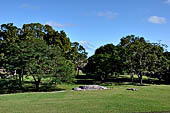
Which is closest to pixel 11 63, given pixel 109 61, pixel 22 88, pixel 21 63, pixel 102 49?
pixel 21 63

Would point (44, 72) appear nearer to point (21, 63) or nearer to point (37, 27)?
point (21, 63)

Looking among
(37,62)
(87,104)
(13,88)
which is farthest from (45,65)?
(87,104)

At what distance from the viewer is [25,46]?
103 feet

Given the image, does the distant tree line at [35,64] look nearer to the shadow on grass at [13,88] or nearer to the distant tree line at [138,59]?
the shadow on grass at [13,88]

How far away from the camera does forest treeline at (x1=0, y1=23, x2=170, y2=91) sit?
98.9ft

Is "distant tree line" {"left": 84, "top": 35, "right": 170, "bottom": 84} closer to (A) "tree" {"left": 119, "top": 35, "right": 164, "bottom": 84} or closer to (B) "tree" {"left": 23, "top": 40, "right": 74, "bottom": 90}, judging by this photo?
(A) "tree" {"left": 119, "top": 35, "right": 164, "bottom": 84}

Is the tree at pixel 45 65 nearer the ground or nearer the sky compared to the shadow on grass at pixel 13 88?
nearer the sky

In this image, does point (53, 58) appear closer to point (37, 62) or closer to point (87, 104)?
point (37, 62)

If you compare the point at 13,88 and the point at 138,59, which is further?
the point at 138,59

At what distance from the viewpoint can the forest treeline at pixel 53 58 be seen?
1187 inches

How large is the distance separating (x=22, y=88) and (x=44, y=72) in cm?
471

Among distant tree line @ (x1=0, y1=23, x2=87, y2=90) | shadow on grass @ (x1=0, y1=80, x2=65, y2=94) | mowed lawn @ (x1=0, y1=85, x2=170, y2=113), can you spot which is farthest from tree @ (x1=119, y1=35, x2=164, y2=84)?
mowed lawn @ (x1=0, y1=85, x2=170, y2=113)

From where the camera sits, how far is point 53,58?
31891mm

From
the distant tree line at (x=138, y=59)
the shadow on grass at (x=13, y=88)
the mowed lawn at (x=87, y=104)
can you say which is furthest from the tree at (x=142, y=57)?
the mowed lawn at (x=87, y=104)
